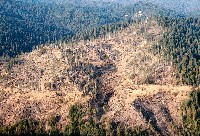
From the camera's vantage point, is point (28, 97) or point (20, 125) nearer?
point (20, 125)

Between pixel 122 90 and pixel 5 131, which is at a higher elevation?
pixel 122 90

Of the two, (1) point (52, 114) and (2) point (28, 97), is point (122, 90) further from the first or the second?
(2) point (28, 97)

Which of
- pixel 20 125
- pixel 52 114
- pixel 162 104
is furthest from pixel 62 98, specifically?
pixel 162 104

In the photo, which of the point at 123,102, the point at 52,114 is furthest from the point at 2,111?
the point at 123,102

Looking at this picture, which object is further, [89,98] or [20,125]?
[89,98]

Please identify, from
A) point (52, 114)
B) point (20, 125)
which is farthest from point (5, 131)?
point (52, 114)

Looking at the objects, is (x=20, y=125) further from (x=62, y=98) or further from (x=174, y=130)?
(x=174, y=130)

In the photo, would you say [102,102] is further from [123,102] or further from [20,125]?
[20,125]
